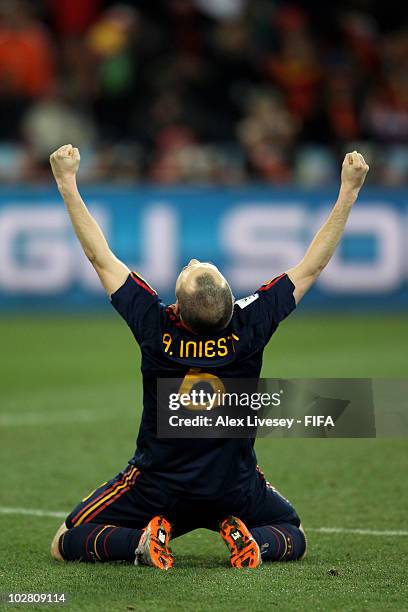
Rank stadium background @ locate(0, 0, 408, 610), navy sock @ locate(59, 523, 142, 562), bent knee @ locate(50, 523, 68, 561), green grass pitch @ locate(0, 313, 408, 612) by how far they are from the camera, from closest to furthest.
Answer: green grass pitch @ locate(0, 313, 408, 612), navy sock @ locate(59, 523, 142, 562), bent knee @ locate(50, 523, 68, 561), stadium background @ locate(0, 0, 408, 610)

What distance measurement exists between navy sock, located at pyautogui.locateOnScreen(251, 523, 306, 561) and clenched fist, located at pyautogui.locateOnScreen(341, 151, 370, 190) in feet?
5.09

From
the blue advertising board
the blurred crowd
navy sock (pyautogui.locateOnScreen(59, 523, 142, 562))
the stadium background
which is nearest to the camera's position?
navy sock (pyautogui.locateOnScreen(59, 523, 142, 562))

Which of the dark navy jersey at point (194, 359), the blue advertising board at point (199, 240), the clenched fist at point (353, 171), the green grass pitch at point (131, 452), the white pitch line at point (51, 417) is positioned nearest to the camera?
the green grass pitch at point (131, 452)

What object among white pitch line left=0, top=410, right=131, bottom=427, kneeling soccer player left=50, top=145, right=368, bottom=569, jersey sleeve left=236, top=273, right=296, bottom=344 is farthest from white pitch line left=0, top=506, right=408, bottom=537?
white pitch line left=0, top=410, right=131, bottom=427

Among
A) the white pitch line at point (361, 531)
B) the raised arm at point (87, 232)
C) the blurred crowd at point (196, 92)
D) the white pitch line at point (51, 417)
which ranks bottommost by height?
the white pitch line at point (361, 531)

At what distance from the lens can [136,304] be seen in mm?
5469

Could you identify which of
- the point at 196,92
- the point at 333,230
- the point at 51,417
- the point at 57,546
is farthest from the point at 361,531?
the point at 196,92

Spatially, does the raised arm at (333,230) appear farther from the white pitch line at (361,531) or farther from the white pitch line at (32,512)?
the white pitch line at (32,512)

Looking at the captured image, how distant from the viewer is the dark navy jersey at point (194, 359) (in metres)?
5.38

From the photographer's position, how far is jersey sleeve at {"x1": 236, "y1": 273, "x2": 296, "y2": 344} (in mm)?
5465

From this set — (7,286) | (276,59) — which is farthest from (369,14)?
(7,286)

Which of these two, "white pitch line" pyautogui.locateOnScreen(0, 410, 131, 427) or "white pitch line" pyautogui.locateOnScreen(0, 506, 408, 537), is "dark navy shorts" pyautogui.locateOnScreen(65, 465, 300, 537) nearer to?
"white pitch line" pyautogui.locateOnScreen(0, 506, 408, 537)

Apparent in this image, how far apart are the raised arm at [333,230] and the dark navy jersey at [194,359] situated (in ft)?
0.23

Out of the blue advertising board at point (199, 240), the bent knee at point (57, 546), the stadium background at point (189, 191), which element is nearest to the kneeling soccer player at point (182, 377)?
the bent knee at point (57, 546)
